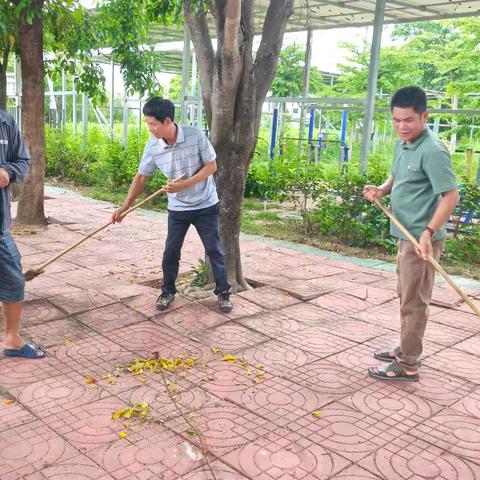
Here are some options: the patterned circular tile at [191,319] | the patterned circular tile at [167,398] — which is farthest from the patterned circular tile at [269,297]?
the patterned circular tile at [167,398]

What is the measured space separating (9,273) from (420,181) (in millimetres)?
2608

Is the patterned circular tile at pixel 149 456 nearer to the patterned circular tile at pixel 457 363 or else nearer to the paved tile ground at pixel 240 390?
the paved tile ground at pixel 240 390

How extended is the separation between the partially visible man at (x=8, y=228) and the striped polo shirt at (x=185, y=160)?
1.15 metres

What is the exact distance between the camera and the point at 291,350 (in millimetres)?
4066

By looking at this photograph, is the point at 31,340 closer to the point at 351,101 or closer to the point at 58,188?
the point at 351,101

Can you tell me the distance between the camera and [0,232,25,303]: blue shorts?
3.52 metres

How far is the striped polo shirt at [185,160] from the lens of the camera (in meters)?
4.45

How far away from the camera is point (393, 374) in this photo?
363 centimetres

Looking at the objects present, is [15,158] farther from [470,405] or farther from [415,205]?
[470,405]

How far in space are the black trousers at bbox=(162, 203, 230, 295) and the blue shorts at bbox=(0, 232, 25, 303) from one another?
1.37m

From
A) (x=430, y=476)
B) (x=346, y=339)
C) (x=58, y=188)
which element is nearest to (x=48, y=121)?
(x=58, y=188)

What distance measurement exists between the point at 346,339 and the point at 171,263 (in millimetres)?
1571

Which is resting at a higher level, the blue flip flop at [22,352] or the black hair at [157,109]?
the black hair at [157,109]

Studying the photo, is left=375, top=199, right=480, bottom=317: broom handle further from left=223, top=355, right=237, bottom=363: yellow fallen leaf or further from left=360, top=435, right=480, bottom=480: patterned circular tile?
left=223, top=355, right=237, bottom=363: yellow fallen leaf
